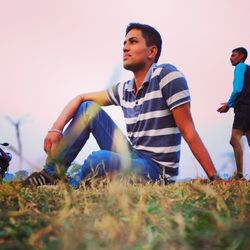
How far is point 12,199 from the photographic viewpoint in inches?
64.1

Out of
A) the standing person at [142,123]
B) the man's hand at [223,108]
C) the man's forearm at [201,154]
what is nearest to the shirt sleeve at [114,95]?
the standing person at [142,123]

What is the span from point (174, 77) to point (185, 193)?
5.14 feet

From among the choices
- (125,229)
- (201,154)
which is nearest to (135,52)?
(201,154)

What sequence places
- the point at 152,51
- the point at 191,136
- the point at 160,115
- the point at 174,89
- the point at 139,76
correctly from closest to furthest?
the point at 191,136 < the point at 174,89 < the point at 160,115 < the point at 139,76 < the point at 152,51

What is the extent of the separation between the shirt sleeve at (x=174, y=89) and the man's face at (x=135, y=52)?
0.42 m

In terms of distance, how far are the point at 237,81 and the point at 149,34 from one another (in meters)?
2.94

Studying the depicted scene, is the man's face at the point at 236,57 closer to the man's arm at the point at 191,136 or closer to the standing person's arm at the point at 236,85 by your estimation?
the standing person's arm at the point at 236,85

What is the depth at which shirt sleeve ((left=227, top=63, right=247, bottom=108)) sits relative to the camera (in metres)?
6.30

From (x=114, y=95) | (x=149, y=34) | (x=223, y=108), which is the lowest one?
(x=223, y=108)

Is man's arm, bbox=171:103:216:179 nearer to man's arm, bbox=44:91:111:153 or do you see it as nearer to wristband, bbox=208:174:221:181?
wristband, bbox=208:174:221:181

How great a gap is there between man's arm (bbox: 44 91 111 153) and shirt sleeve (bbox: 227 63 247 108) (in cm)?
314

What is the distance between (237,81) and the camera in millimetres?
6309

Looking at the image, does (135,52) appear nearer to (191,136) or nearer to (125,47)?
(125,47)

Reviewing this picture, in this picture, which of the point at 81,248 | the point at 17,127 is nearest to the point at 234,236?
the point at 81,248
